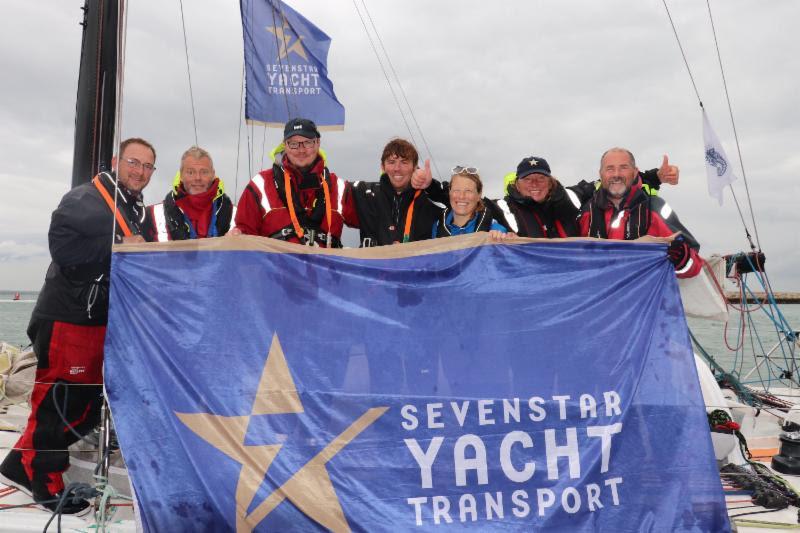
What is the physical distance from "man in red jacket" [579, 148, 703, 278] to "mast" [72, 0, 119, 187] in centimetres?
506

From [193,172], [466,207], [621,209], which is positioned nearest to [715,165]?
[621,209]

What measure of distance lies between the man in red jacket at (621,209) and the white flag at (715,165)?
3.07 meters

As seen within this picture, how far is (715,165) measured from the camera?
23.6ft

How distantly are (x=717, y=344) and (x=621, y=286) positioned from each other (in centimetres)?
4203

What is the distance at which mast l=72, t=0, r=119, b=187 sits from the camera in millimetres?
6328

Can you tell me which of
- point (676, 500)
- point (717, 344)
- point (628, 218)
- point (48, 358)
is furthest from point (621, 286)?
point (717, 344)

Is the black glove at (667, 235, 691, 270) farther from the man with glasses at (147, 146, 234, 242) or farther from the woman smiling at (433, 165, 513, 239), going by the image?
the man with glasses at (147, 146, 234, 242)

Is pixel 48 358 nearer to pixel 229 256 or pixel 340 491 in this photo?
pixel 229 256

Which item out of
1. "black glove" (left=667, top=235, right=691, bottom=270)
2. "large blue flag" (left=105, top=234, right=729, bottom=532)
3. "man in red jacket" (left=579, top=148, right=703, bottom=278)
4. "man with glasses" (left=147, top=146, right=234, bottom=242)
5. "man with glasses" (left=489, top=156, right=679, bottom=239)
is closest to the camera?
"large blue flag" (left=105, top=234, right=729, bottom=532)

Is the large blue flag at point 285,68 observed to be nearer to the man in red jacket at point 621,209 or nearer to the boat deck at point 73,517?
the man in red jacket at point 621,209

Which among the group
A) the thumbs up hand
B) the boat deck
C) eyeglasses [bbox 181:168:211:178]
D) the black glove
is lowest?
the boat deck

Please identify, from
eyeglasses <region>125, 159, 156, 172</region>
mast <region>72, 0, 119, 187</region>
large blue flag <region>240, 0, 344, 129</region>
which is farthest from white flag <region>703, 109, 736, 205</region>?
mast <region>72, 0, 119, 187</region>

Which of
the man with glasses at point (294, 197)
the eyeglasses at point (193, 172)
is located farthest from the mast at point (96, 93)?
the man with glasses at point (294, 197)

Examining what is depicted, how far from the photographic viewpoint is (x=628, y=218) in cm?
448
